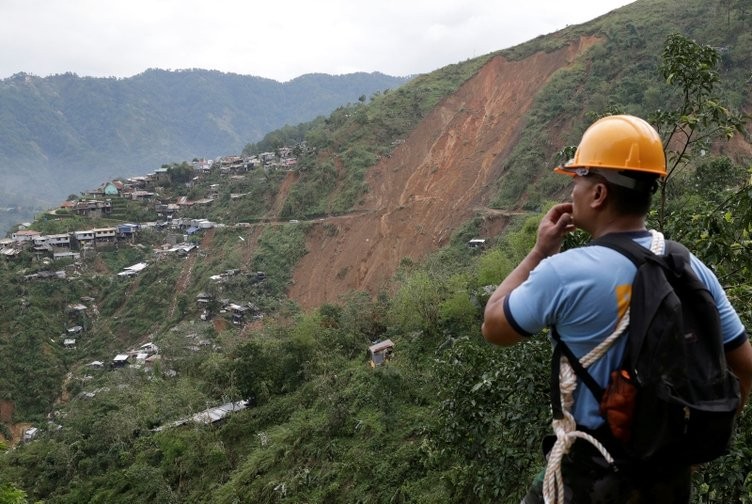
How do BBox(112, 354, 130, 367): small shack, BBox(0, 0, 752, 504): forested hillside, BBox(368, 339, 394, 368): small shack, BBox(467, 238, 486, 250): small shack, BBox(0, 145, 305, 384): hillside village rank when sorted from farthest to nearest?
1. BBox(0, 145, 305, 384): hillside village
2. BBox(112, 354, 130, 367): small shack
3. BBox(467, 238, 486, 250): small shack
4. BBox(368, 339, 394, 368): small shack
5. BBox(0, 0, 752, 504): forested hillside

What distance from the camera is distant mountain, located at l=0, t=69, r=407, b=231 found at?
138875 mm

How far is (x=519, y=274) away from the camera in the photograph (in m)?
1.62

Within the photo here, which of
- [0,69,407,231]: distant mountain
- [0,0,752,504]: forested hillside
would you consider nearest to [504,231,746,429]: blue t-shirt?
[0,0,752,504]: forested hillside

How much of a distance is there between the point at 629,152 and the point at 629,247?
0.27m

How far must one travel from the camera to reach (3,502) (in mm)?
6836

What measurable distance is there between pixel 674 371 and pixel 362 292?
71.3ft

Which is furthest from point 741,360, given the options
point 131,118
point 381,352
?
point 131,118

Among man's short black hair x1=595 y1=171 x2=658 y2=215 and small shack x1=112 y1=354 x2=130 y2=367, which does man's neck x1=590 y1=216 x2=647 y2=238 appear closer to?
man's short black hair x1=595 y1=171 x2=658 y2=215

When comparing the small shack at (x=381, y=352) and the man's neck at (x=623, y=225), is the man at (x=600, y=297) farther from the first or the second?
the small shack at (x=381, y=352)

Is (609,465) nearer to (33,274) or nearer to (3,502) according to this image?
(3,502)

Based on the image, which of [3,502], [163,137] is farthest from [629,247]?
[163,137]

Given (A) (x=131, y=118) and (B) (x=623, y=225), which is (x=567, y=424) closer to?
(B) (x=623, y=225)

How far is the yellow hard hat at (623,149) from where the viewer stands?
1462 millimetres

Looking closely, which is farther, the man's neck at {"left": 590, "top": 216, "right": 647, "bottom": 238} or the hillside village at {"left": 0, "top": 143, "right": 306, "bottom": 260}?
the hillside village at {"left": 0, "top": 143, "right": 306, "bottom": 260}
